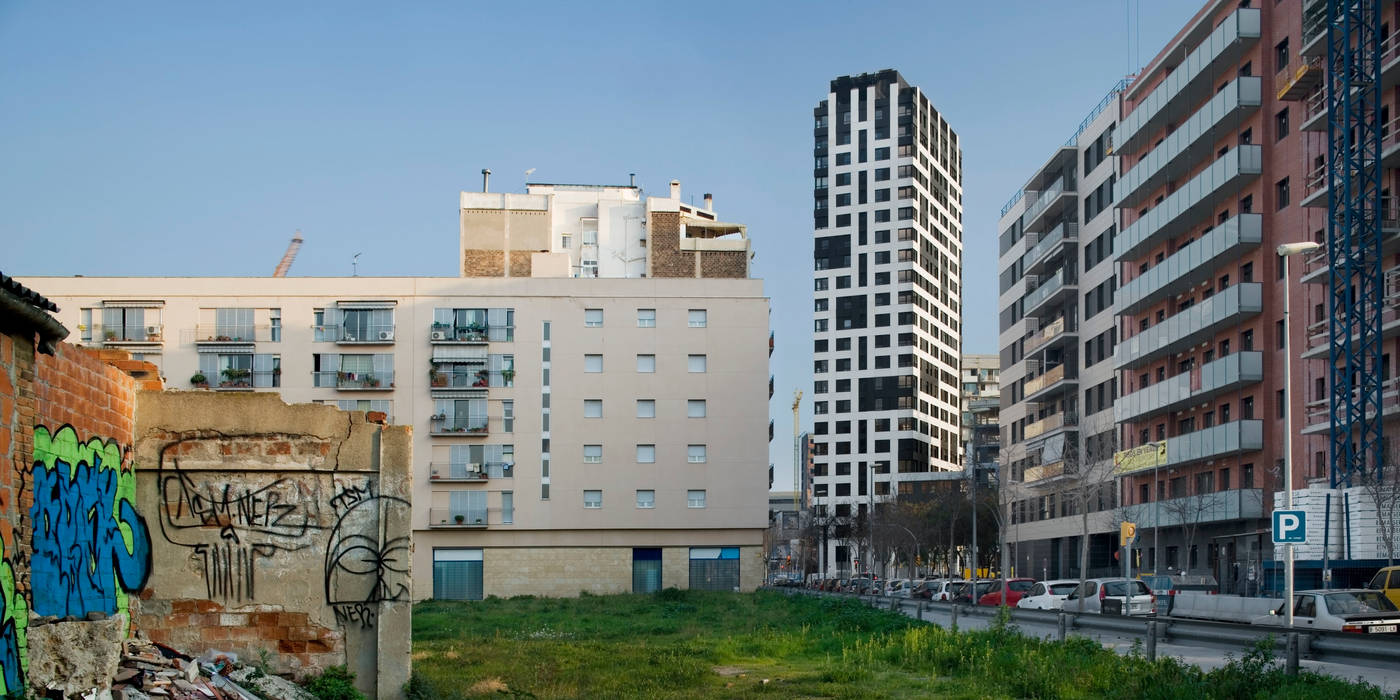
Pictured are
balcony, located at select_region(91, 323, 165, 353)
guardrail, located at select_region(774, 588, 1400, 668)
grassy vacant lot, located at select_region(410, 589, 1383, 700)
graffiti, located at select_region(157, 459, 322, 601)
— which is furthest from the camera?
balcony, located at select_region(91, 323, 165, 353)

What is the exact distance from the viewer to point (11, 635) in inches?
491

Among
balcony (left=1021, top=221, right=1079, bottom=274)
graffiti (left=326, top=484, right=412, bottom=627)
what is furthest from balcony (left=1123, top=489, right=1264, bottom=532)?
graffiti (left=326, top=484, right=412, bottom=627)

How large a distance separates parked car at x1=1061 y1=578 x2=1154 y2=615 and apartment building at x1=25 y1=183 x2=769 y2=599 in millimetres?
32057

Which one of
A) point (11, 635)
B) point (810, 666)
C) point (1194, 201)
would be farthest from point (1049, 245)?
point (11, 635)

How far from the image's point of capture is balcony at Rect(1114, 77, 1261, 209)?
59625mm

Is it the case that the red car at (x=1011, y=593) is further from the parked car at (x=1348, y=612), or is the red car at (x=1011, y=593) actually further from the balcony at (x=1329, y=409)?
the parked car at (x=1348, y=612)

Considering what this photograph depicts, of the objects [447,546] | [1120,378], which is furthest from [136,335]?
[1120,378]

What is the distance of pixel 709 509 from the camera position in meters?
74.6

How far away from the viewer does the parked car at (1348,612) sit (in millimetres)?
29281

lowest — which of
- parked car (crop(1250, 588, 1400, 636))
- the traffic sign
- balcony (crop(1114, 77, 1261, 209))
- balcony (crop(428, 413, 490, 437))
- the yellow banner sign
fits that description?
parked car (crop(1250, 588, 1400, 636))

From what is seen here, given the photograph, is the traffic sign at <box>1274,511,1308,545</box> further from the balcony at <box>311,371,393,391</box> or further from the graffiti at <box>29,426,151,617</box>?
the balcony at <box>311,371,393,391</box>

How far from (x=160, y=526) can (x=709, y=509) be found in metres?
57.9

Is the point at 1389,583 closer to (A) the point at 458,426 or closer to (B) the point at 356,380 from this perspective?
(A) the point at 458,426

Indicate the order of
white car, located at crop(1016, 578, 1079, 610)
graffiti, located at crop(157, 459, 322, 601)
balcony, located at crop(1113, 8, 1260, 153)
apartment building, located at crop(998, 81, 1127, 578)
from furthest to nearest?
apartment building, located at crop(998, 81, 1127, 578), balcony, located at crop(1113, 8, 1260, 153), white car, located at crop(1016, 578, 1079, 610), graffiti, located at crop(157, 459, 322, 601)
